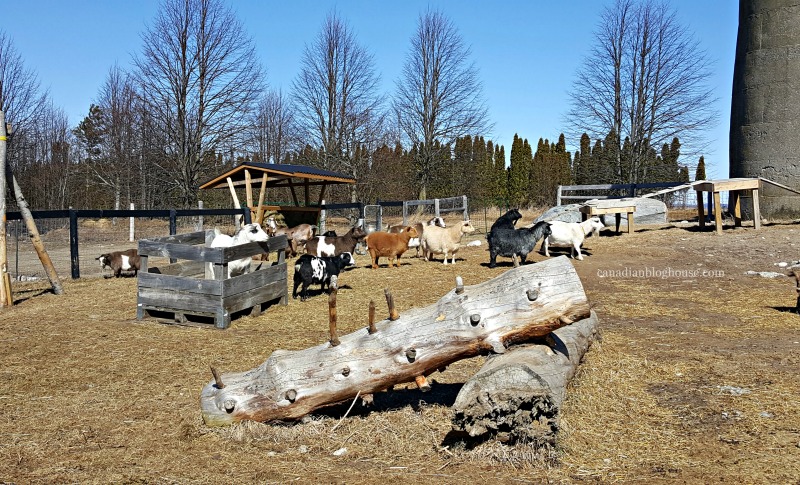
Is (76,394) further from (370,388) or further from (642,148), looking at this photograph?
(642,148)

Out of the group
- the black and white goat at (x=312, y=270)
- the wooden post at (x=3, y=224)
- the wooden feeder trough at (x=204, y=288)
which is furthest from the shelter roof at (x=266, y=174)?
the wooden feeder trough at (x=204, y=288)

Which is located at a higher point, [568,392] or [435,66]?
[435,66]

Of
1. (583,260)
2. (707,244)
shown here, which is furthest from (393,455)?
(707,244)

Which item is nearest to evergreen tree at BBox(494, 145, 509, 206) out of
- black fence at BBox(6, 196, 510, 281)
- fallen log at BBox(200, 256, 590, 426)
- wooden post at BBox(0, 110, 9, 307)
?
black fence at BBox(6, 196, 510, 281)

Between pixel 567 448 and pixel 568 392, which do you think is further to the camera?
pixel 568 392

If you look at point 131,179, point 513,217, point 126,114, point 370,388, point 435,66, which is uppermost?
point 435,66

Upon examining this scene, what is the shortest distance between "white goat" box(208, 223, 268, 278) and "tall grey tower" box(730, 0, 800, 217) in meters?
16.6

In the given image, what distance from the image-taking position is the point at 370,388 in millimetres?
5180

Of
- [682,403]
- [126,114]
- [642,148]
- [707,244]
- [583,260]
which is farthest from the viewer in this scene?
[126,114]

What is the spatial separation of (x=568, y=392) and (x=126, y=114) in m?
38.1

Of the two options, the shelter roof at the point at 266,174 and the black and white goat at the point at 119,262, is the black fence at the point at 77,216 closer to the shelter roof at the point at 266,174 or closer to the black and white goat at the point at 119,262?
the black and white goat at the point at 119,262

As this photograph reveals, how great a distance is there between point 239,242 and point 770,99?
1726 cm

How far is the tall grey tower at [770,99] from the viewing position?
19.6 meters

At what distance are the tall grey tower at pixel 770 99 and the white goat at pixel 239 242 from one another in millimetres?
16585
